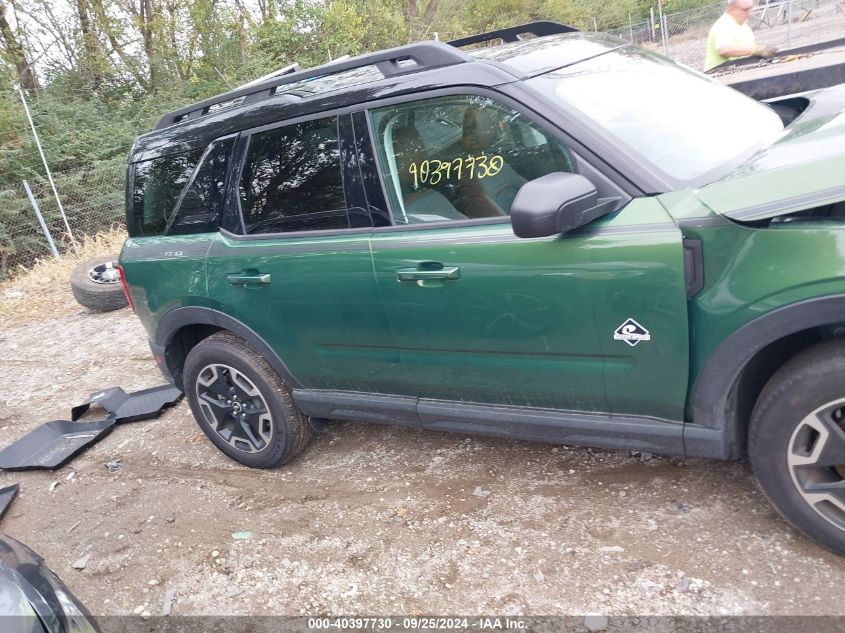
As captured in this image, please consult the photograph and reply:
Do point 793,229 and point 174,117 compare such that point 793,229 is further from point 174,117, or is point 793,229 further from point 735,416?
point 174,117

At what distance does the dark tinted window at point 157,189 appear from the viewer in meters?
3.77

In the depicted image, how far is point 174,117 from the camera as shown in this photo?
3982 mm

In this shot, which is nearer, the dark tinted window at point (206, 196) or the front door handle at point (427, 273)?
the front door handle at point (427, 273)

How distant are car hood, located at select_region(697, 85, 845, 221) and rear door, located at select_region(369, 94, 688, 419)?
21 centimetres

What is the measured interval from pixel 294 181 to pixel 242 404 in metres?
1.28

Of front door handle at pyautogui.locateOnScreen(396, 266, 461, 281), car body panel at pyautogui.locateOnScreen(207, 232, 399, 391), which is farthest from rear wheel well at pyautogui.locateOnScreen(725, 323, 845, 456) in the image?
car body panel at pyautogui.locateOnScreen(207, 232, 399, 391)

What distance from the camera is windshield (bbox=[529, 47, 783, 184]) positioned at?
2646 millimetres

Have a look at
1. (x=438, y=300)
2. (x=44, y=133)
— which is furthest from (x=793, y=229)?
(x=44, y=133)

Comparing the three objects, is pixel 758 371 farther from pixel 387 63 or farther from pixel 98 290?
pixel 98 290

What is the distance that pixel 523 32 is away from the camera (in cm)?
404

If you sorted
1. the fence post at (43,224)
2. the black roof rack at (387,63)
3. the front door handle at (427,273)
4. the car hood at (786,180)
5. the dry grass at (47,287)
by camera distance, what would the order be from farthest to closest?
the fence post at (43,224) < the dry grass at (47,287) < the black roof rack at (387,63) < the front door handle at (427,273) < the car hood at (786,180)

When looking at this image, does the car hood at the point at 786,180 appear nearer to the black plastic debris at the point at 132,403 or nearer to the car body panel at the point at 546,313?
the car body panel at the point at 546,313

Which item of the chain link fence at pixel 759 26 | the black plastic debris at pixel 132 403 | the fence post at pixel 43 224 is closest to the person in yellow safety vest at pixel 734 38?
the black plastic debris at pixel 132 403

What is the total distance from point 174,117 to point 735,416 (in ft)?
10.7
